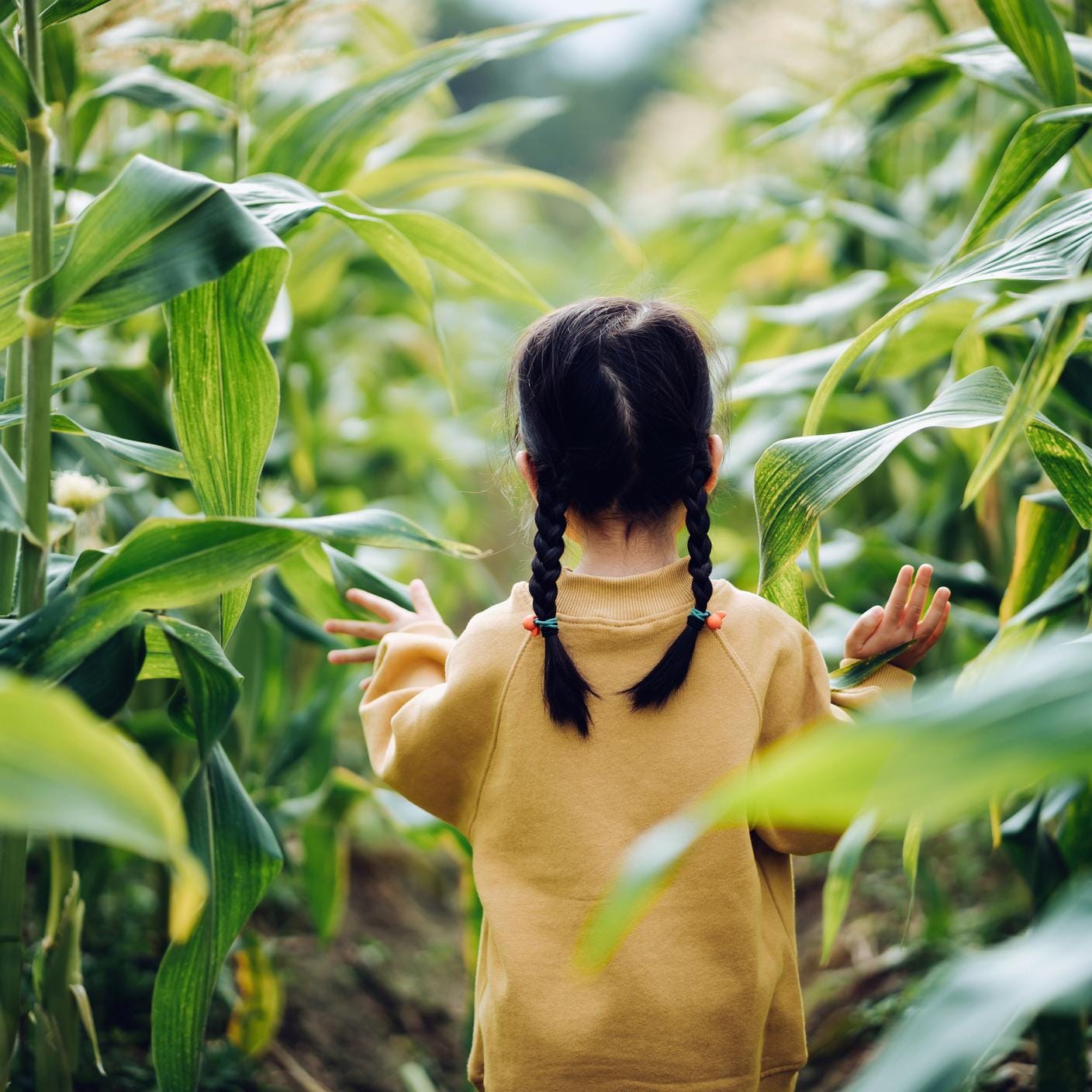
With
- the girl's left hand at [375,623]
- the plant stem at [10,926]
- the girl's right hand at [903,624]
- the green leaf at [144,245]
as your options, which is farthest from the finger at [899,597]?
the plant stem at [10,926]

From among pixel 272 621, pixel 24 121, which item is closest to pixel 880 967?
pixel 272 621

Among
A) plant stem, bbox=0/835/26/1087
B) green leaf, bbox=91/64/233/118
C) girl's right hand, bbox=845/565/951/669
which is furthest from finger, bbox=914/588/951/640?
green leaf, bbox=91/64/233/118

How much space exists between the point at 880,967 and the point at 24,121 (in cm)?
118

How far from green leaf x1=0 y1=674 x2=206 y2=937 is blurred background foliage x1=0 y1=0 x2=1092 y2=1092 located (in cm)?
23

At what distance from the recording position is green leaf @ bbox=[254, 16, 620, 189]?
945 millimetres

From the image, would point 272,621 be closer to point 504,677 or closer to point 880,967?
point 504,677

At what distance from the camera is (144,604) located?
0.57m

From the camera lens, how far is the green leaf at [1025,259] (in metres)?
0.60

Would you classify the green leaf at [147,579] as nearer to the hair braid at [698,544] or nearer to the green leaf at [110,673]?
the green leaf at [110,673]

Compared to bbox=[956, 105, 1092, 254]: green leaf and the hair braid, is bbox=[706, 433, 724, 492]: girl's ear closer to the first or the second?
the hair braid

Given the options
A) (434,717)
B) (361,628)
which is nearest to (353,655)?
(361,628)

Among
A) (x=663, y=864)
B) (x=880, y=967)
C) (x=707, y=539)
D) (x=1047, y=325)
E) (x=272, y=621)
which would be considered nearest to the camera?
(x=663, y=864)

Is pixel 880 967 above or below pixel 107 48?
below

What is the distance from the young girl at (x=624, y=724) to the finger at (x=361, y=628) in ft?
0.39
